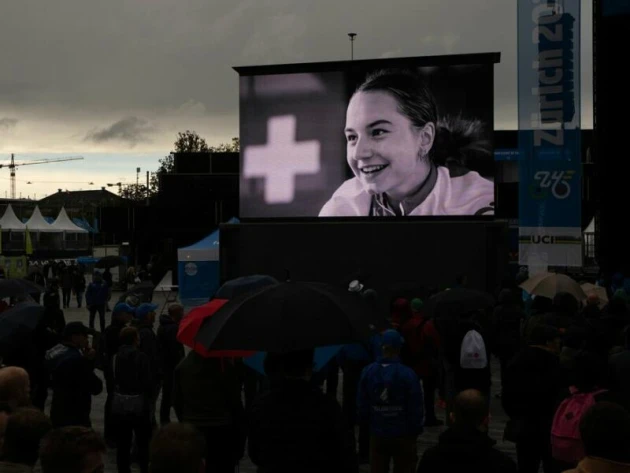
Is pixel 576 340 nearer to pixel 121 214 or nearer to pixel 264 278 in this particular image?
pixel 264 278

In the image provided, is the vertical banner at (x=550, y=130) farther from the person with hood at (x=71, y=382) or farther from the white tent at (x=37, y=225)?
the white tent at (x=37, y=225)

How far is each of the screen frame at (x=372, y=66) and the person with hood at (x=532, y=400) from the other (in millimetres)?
18200

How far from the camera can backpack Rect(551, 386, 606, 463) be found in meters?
5.65

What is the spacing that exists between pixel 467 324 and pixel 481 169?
15178 mm

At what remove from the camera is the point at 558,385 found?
6898 mm

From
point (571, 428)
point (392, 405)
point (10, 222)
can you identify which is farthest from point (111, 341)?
point (10, 222)

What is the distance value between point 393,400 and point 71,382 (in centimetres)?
299

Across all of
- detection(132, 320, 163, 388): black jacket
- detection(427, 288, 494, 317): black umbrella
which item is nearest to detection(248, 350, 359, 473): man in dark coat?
detection(132, 320, 163, 388): black jacket

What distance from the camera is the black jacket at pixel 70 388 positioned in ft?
26.4

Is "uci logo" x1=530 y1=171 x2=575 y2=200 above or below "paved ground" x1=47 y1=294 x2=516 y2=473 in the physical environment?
above

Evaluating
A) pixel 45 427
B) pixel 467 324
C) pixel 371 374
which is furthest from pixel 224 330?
pixel 467 324

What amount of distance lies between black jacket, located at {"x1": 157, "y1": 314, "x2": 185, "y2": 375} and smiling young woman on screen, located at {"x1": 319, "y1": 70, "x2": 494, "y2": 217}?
14917 mm

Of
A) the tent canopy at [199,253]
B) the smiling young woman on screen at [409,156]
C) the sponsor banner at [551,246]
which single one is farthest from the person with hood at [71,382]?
the tent canopy at [199,253]

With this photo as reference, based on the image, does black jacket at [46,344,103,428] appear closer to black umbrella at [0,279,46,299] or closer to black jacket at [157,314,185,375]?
black jacket at [157,314,185,375]
